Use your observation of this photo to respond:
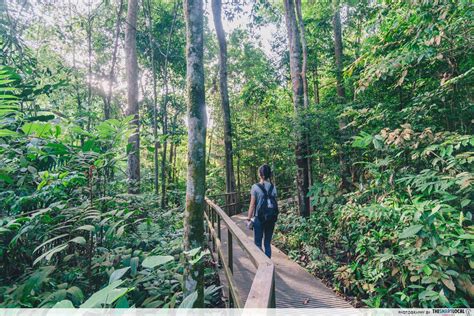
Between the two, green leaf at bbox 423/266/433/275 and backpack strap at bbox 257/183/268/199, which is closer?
green leaf at bbox 423/266/433/275

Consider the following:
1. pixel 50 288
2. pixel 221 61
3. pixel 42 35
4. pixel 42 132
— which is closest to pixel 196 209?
pixel 50 288

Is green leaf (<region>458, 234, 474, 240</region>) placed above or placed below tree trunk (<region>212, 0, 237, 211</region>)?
below

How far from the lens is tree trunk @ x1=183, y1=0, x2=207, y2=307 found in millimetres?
2611

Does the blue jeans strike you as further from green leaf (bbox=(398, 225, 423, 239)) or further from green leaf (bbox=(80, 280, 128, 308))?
green leaf (bbox=(80, 280, 128, 308))

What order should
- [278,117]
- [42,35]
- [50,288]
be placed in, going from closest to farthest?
1. [50,288]
2. [278,117]
3. [42,35]

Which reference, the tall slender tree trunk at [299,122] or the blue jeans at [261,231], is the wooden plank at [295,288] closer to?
the blue jeans at [261,231]

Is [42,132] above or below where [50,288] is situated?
above

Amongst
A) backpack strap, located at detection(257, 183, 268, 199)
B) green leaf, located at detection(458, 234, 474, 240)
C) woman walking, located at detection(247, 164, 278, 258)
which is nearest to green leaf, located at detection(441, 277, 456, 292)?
green leaf, located at detection(458, 234, 474, 240)

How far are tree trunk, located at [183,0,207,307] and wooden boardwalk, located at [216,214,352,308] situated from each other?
110cm

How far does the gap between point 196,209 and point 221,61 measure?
30.3 ft

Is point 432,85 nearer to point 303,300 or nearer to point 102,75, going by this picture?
point 303,300

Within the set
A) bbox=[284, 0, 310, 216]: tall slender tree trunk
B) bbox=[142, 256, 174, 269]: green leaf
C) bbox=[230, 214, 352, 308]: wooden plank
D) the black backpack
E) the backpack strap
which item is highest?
bbox=[284, 0, 310, 216]: tall slender tree trunk

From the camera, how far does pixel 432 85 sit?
4.27 m

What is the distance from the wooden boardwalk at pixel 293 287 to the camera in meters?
3.26
